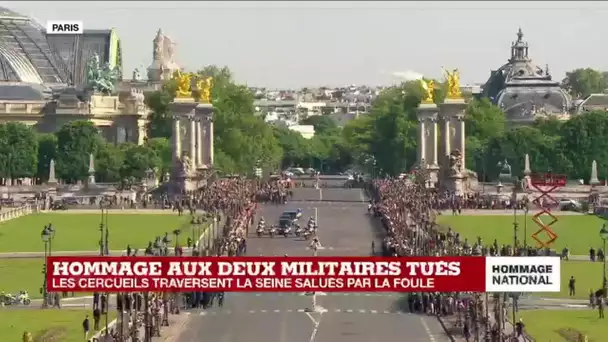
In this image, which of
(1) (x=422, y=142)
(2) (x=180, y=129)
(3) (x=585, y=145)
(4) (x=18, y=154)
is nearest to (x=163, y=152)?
(4) (x=18, y=154)

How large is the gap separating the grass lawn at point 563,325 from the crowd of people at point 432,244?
1.19m

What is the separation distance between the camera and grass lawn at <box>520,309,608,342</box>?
58344 millimetres

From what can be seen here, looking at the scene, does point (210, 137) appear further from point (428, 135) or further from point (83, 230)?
point (83, 230)

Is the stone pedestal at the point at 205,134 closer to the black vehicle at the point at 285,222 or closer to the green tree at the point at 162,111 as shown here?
the green tree at the point at 162,111

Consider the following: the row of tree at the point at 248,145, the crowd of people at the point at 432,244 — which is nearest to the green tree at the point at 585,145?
the row of tree at the point at 248,145

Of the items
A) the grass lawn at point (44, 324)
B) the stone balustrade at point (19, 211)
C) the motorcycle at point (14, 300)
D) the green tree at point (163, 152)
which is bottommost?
the grass lawn at point (44, 324)

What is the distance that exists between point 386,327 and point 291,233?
→ 42.2m

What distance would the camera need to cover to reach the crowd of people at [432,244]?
5947 cm

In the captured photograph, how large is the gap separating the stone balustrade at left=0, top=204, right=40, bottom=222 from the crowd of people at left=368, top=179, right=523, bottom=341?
77.1 ft

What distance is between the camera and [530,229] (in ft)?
326

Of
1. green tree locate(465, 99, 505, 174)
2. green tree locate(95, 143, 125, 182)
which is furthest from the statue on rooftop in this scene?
green tree locate(95, 143, 125, 182)

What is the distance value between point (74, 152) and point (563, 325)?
110645mm

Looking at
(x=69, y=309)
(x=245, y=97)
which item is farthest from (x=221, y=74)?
(x=69, y=309)

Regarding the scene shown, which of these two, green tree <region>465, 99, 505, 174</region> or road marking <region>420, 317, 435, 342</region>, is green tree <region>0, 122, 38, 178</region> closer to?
green tree <region>465, 99, 505, 174</region>
